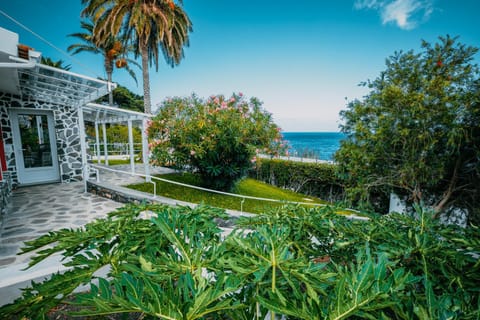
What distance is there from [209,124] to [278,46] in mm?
12063

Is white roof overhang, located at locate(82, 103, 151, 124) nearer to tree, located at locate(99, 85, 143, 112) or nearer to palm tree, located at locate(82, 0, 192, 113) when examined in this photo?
palm tree, located at locate(82, 0, 192, 113)

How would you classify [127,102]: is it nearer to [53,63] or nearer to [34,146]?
[53,63]

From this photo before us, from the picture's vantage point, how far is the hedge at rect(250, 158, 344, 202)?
9.08 meters

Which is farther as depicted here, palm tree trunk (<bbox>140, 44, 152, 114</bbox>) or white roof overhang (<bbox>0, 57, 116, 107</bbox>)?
palm tree trunk (<bbox>140, 44, 152, 114</bbox>)

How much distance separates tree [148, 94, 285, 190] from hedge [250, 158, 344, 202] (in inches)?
79.5

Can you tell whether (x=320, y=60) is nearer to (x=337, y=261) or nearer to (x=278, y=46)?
(x=278, y=46)

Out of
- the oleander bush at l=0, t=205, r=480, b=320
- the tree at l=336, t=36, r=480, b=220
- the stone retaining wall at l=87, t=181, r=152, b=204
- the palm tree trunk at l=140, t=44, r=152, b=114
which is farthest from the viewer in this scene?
the palm tree trunk at l=140, t=44, r=152, b=114

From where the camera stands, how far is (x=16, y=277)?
249cm

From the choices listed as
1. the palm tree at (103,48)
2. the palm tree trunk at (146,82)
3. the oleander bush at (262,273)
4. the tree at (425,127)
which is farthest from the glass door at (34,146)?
the palm tree at (103,48)

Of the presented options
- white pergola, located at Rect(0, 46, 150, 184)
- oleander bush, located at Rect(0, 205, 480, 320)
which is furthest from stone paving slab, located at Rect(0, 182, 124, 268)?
oleander bush, located at Rect(0, 205, 480, 320)

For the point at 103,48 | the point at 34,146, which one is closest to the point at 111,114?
the point at 34,146

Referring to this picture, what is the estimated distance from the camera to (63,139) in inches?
287

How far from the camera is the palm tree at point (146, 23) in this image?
9602 mm

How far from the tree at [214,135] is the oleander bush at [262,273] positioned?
472cm
